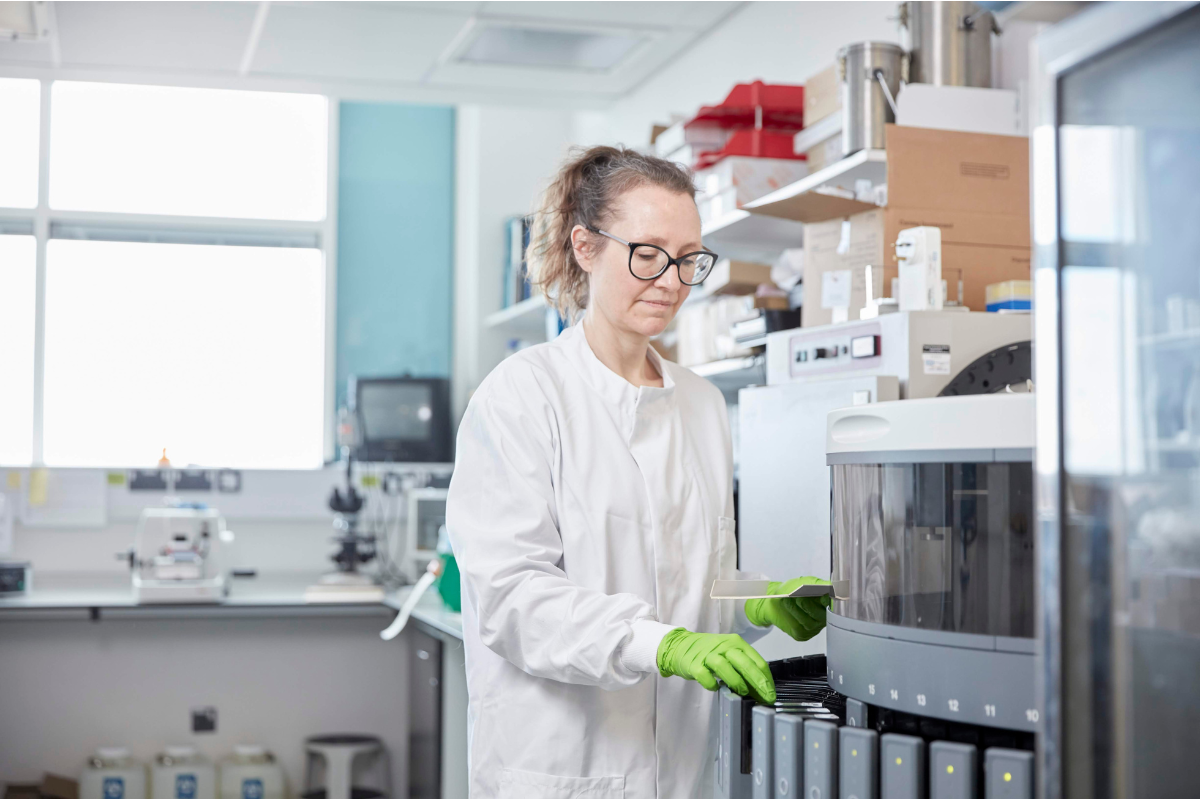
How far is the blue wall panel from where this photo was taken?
16.4ft

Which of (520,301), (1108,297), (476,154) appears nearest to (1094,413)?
(1108,297)

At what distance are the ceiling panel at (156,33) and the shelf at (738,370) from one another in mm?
1585

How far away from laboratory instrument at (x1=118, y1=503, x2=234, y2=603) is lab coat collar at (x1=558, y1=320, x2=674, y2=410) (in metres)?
2.48

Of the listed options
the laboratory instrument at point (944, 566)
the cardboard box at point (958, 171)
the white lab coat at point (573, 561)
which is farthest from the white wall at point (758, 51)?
the laboratory instrument at point (944, 566)

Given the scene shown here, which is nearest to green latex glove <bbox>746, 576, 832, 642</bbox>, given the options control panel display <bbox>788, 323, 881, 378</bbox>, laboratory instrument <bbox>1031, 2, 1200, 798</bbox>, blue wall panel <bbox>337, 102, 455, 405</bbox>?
control panel display <bbox>788, 323, 881, 378</bbox>

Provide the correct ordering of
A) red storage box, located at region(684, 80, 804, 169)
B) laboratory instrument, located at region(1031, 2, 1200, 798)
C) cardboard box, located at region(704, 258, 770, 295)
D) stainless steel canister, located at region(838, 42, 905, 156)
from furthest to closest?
red storage box, located at region(684, 80, 804, 169) < cardboard box, located at region(704, 258, 770, 295) < stainless steel canister, located at region(838, 42, 905, 156) < laboratory instrument, located at region(1031, 2, 1200, 798)

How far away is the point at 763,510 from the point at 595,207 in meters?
0.77

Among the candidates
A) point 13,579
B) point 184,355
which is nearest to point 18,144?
point 184,355

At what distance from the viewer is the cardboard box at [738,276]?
255 cm

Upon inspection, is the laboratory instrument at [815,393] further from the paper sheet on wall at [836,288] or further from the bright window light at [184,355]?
the bright window light at [184,355]

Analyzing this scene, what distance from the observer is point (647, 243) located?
1.44 metres

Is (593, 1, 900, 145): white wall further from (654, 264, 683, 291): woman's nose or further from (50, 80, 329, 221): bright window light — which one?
(50, 80, 329, 221): bright window light

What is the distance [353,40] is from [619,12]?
79 cm

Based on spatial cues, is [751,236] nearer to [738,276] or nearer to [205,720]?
[738,276]
